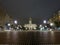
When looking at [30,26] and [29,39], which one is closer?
[29,39]

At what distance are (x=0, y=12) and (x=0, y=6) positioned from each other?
12.7 feet

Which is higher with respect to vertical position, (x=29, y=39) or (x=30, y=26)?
(x=30, y=26)

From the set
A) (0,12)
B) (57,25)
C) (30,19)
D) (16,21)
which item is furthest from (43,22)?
(0,12)

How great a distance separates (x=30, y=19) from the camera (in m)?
138

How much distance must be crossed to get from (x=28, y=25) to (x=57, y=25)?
145 feet

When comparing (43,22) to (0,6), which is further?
(43,22)

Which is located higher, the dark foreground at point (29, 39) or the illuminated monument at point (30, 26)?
the illuminated monument at point (30, 26)

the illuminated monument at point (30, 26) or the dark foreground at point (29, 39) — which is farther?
the illuminated monument at point (30, 26)

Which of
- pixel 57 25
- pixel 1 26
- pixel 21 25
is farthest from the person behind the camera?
pixel 21 25

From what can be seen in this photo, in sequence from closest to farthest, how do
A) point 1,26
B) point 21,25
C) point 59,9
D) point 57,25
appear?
point 1,26
point 57,25
point 59,9
point 21,25

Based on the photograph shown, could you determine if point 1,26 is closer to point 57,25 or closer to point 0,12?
point 0,12

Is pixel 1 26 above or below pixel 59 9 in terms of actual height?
below

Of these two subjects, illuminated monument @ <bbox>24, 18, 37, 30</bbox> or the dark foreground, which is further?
illuminated monument @ <bbox>24, 18, 37, 30</bbox>

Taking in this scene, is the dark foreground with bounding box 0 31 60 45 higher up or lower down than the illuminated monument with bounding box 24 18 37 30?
lower down
